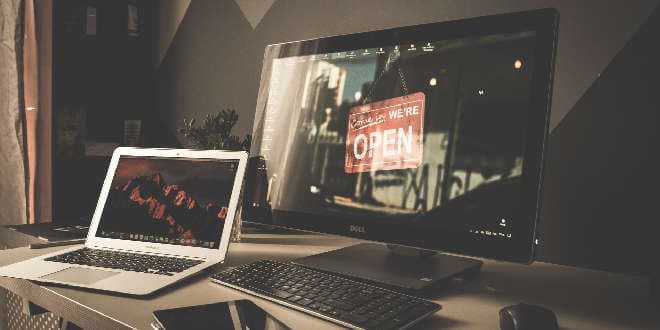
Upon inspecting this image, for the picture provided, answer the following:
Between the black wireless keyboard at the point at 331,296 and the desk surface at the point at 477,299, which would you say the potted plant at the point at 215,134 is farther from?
the black wireless keyboard at the point at 331,296

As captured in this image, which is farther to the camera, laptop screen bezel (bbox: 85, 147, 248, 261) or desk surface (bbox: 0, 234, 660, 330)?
laptop screen bezel (bbox: 85, 147, 248, 261)

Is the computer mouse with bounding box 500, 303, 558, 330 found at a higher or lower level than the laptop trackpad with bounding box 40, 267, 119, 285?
higher

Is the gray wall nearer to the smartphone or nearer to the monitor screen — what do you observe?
the monitor screen

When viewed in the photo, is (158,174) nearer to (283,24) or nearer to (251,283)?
(251,283)

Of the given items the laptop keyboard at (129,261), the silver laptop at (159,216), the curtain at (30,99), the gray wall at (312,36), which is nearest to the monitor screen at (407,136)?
the silver laptop at (159,216)

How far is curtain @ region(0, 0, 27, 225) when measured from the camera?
1.78 m

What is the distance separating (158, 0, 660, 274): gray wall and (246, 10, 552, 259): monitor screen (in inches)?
14.1

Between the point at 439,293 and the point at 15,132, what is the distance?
1.66m

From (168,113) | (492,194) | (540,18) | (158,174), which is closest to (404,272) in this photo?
(492,194)

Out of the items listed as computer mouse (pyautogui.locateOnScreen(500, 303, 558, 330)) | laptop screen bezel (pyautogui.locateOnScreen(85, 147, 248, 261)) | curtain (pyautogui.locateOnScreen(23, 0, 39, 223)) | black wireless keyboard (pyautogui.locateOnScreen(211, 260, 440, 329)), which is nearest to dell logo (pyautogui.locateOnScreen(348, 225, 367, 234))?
black wireless keyboard (pyautogui.locateOnScreen(211, 260, 440, 329))

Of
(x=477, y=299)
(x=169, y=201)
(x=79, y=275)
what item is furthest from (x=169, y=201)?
(x=477, y=299)

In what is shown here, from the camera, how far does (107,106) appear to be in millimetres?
→ 2037

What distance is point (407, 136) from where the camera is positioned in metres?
0.95

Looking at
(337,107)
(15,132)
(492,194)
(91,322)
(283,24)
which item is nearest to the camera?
(91,322)
